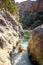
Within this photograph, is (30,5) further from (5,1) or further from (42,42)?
(42,42)

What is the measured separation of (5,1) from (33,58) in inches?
1711

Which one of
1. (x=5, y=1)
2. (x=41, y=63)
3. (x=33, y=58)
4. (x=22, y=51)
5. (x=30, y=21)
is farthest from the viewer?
(x=30, y=21)

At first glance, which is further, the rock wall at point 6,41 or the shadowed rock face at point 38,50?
the shadowed rock face at point 38,50

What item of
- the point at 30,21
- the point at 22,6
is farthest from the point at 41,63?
the point at 22,6

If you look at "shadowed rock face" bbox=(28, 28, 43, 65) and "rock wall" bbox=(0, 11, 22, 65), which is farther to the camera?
"shadowed rock face" bbox=(28, 28, 43, 65)

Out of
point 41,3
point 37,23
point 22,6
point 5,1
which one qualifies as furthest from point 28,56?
point 22,6

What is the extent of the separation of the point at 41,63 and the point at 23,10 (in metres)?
118

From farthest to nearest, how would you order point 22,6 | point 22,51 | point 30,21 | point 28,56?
point 22,6
point 30,21
point 22,51
point 28,56

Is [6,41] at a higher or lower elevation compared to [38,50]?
lower

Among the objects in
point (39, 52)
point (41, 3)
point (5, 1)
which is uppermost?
point (39, 52)

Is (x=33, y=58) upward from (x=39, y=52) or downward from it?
downward

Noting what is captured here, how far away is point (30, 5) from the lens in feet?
430

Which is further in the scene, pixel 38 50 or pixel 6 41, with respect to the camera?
pixel 6 41

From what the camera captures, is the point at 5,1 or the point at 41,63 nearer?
the point at 41,63
